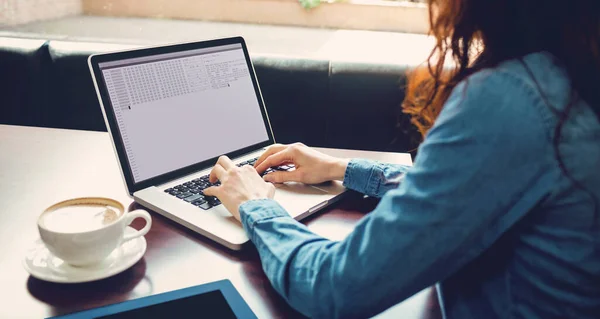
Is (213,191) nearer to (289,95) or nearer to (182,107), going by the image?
(182,107)

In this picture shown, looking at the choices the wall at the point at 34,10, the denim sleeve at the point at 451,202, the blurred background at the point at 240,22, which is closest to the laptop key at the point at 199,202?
the denim sleeve at the point at 451,202

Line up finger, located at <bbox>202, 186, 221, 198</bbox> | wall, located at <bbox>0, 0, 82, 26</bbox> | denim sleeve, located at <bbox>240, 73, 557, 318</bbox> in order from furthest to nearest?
wall, located at <bbox>0, 0, 82, 26</bbox>
finger, located at <bbox>202, 186, 221, 198</bbox>
denim sleeve, located at <bbox>240, 73, 557, 318</bbox>

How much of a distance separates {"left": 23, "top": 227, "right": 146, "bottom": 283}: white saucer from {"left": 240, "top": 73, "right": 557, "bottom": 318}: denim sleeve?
0.28 meters

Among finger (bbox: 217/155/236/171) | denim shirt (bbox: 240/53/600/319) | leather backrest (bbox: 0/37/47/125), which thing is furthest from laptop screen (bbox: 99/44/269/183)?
leather backrest (bbox: 0/37/47/125)

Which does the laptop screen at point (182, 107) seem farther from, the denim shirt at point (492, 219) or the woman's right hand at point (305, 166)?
the denim shirt at point (492, 219)

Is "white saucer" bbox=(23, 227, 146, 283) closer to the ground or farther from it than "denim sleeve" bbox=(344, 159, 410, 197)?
farther from it

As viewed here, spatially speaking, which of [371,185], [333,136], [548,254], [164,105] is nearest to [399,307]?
[548,254]

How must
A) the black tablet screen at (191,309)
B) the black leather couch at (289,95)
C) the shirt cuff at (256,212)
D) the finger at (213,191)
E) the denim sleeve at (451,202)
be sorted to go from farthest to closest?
the black leather couch at (289,95) < the finger at (213,191) < the shirt cuff at (256,212) < the black tablet screen at (191,309) < the denim sleeve at (451,202)

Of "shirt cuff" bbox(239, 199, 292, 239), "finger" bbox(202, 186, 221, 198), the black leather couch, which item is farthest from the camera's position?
the black leather couch

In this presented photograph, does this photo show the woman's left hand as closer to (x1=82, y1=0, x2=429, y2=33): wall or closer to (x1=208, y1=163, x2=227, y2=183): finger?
(x1=208, y1=163, x2=227, y2=183): finger

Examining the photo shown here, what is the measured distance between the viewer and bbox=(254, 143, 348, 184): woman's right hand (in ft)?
3.41

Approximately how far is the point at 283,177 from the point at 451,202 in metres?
0.53

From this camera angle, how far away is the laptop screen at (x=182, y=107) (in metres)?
0.99

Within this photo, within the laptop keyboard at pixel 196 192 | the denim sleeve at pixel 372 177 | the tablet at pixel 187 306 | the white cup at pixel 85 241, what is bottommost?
the denim sleeve at pixel 372 177
